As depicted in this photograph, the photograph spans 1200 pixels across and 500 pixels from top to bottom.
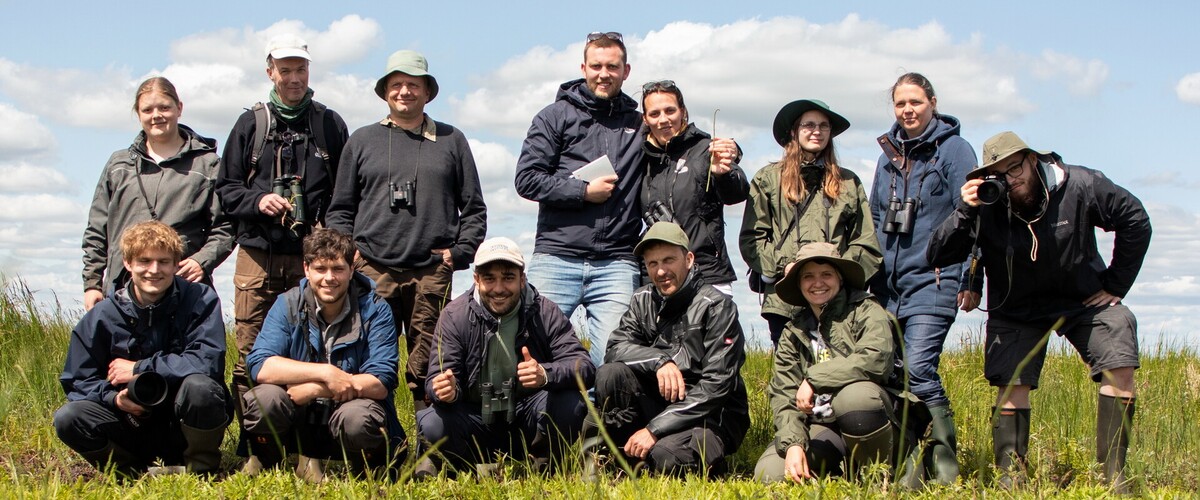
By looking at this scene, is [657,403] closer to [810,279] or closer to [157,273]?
[810,279]

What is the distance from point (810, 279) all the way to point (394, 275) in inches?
89.7

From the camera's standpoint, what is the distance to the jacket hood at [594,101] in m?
5.99

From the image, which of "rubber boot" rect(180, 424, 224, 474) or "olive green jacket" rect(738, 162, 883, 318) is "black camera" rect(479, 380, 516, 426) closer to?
"rubber boot" rect(180, 424, 224, 474)

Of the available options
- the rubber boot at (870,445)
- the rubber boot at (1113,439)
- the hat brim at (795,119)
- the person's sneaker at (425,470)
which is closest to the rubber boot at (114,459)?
the person's sneaker at (425,470)

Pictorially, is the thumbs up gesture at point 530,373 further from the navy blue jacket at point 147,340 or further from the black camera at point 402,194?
the navy blue jacket at point 147,340

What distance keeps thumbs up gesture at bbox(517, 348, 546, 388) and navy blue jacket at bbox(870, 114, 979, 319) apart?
1.90 metres

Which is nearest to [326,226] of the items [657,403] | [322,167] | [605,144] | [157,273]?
[322,167]

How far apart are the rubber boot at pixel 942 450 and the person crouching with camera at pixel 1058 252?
0.25m

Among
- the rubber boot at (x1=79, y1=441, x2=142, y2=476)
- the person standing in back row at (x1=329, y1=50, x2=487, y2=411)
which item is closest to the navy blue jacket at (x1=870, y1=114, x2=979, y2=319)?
the person standing in back row at (x1=329, y1=50, x2=487, y2=411)

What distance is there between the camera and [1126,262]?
5.16m

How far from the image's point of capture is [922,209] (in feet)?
18.3

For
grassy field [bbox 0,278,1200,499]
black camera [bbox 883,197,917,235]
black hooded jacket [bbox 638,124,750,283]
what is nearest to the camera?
grassy field [bbox 0,278,1200,499]

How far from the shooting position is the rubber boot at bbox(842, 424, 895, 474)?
16.1 ft

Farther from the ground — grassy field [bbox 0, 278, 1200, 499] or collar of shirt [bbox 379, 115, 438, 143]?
collar of shirt [bbox 379, 115, 438, 143]
